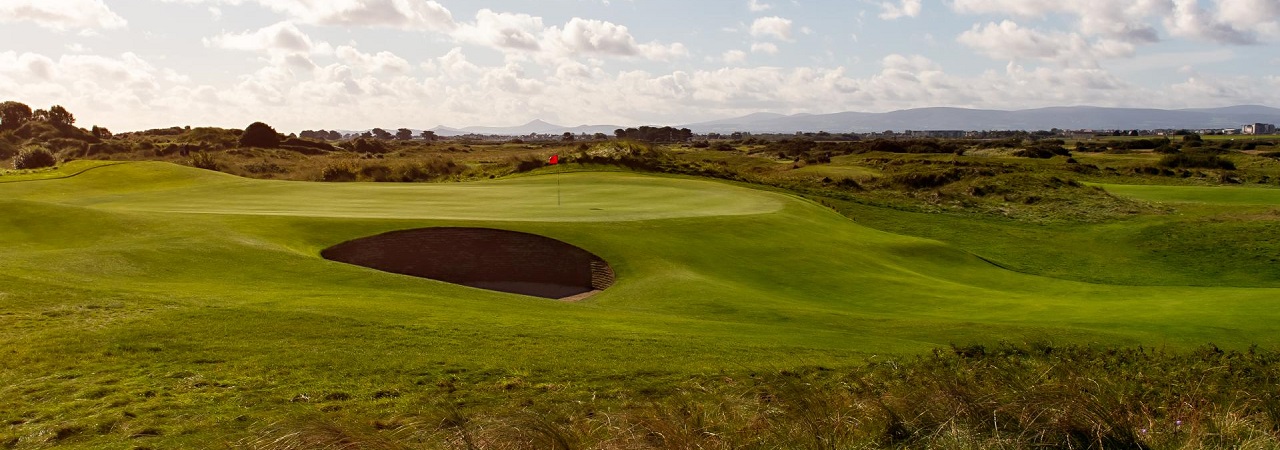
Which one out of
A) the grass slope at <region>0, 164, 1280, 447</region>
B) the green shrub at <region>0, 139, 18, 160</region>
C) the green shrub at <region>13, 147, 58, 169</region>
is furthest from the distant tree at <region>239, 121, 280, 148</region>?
the grass slope at <region>0, 164, 1280, 447</region>

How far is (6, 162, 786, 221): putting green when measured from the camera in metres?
29.0

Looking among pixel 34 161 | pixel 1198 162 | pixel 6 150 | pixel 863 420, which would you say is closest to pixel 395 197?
pixel 863 420

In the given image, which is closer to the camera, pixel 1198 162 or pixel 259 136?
pixel 1198 162

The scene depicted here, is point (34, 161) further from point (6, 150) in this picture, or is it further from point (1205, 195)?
point (1205, 195)

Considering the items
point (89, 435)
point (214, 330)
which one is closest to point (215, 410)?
point (89, 435)

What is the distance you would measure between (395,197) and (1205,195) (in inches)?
2098

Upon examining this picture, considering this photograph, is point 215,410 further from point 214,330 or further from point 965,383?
point 965,383

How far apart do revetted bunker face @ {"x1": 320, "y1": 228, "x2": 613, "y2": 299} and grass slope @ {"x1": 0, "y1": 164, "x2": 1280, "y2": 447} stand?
2.27 feet

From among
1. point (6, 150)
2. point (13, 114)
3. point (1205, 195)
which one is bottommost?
point (1205, 195)

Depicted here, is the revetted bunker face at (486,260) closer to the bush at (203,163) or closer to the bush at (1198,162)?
the bush at (203,163)

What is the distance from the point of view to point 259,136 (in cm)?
11006

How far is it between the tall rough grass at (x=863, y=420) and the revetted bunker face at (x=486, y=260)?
39.0ft

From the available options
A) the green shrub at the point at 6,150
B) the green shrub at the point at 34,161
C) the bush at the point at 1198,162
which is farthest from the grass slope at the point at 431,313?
the green shrub at the point at 6,150

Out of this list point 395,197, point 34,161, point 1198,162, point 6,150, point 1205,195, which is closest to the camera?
point 395,197
